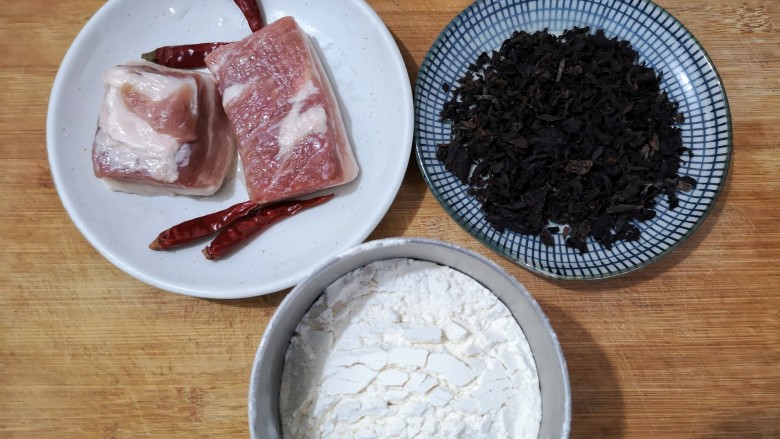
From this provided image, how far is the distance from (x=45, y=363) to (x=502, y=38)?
Result: 1.66 metres

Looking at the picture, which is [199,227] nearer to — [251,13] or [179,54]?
[179,54]

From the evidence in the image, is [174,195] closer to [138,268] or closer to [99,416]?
[138,268]

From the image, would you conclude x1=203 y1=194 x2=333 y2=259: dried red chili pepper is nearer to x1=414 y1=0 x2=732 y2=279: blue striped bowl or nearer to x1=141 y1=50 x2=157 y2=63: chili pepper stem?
x1=414 y1=0 x2=732 y2=279: blue striped bowl

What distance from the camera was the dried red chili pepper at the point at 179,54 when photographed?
172 cm

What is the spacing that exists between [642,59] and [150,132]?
4.77ft

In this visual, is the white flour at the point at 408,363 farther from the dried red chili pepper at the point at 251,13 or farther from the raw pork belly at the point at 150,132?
the dried red chili pepper at the point at 251,13

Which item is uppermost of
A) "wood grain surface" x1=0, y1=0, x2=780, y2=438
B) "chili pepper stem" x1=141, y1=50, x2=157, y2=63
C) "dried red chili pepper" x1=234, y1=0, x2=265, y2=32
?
"dried red chili pepper" x1=234, y1=0, x2=265, y2=32

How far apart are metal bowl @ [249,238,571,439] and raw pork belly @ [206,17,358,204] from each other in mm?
348

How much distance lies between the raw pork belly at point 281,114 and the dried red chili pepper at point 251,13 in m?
0.08

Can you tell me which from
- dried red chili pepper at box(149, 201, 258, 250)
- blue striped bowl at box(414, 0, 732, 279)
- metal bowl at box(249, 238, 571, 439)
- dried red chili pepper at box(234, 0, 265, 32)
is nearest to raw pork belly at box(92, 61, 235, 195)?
dried red chili pepper at box(149, 201, 258, 250)

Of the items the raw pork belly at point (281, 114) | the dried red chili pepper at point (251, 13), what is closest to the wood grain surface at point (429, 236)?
the raw pork belly at point (281, 114)

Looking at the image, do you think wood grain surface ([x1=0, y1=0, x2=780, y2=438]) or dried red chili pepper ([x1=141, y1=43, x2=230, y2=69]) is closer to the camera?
wood grain surface ([x1=0, y1=0, x2=780, y2=438])

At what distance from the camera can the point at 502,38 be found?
5.63 feet

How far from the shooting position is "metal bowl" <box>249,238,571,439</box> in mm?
1217
